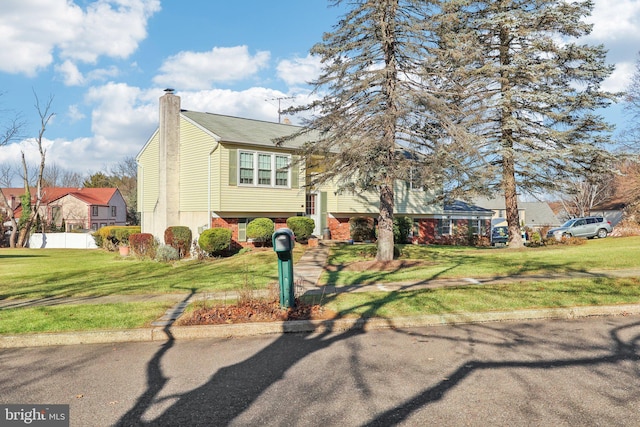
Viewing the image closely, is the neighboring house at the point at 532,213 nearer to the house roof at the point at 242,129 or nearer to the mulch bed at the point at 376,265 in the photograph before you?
the house roof at the point at 242,129

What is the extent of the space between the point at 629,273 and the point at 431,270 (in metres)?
4.87

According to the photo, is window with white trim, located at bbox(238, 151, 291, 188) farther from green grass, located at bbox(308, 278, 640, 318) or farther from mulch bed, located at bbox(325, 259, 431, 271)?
green grass, located at bbox(308, 278, 640, 318)

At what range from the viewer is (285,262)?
7648mm

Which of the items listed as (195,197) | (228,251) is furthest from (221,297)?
(195,197)

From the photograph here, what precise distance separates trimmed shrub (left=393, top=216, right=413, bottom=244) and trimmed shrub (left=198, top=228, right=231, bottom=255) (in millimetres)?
11163

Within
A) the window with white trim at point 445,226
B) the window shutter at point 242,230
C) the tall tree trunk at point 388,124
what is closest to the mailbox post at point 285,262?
the tall tree trunk at point 388,124

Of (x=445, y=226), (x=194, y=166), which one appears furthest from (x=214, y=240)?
(x=445, y=226)

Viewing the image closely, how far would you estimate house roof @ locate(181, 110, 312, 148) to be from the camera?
2188 centimetres

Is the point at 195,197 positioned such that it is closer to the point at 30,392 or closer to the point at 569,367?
the point at 30,392

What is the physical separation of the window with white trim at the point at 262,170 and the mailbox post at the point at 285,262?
14358mm

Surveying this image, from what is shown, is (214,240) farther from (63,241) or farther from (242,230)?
(63,241)

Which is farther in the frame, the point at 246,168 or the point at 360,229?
the point at 360,229

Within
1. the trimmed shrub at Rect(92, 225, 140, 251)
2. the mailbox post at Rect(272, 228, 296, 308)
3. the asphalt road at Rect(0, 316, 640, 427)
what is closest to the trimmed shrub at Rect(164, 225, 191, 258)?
the trimmed shrub at Rect(92, 225, 140, 251)

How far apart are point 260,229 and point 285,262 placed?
13623mm
